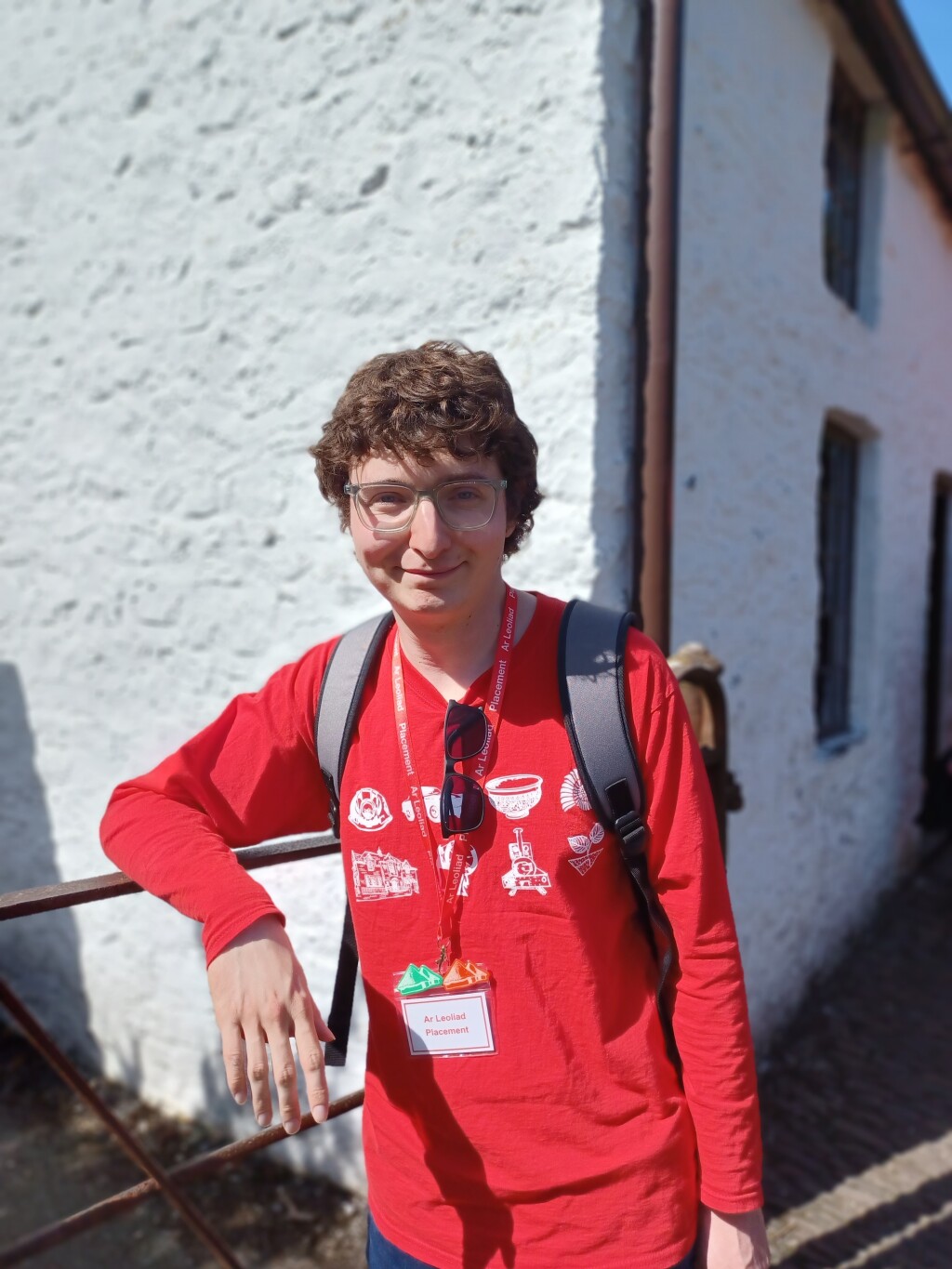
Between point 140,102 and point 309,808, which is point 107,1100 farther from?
point 140,102

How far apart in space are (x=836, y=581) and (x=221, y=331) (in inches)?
143

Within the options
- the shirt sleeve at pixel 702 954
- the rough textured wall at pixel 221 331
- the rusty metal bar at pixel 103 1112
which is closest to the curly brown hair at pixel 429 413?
the shirt sleeve at pixel 702 954

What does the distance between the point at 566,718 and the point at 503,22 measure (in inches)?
88.8

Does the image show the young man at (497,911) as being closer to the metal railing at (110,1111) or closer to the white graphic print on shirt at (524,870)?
the white graphic print on shirt at (524,870)

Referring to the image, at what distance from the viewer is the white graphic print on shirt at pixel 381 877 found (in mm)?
1302

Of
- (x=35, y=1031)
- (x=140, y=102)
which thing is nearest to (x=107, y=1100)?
(x=35, y=1031)

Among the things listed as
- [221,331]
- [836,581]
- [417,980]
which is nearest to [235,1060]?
[417,980]

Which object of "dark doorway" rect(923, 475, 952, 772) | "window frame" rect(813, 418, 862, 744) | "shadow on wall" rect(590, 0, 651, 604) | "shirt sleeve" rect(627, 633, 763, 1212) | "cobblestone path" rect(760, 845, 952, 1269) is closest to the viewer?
"shirt sleeve" rect(627, 633, 763, 1212)

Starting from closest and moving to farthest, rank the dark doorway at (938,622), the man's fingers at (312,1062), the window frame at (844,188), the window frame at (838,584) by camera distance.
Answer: the man's fingers at (312,1062), the window frame at (844,188), the window frame at (838,584), the dark doorway at (938,622)

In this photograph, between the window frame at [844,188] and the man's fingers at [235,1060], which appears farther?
the window frame at [844,188]

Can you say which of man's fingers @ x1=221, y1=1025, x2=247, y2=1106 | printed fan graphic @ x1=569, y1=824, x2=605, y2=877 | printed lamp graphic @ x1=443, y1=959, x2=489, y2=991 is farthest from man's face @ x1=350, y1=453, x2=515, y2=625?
man's fingers @ x1=221, y1=1025, x2=247, y2=1106

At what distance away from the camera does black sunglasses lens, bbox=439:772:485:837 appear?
1.24 metres

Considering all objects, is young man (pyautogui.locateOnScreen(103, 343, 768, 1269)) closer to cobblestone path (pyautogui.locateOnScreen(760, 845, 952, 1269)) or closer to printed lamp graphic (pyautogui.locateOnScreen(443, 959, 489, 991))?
printed lamp graphic (pyautogui.locateOnScreen(443, 959, 489, 991))

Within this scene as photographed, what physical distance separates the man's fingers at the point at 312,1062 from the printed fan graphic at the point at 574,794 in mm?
418
